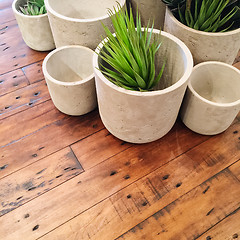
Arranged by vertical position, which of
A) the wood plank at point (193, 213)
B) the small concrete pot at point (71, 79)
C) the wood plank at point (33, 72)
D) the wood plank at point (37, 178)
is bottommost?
the wood plank at point (37, 178)

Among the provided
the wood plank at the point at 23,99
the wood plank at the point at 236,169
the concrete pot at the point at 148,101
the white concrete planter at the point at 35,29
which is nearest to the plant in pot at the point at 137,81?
the concrete pot at the point at 148,101

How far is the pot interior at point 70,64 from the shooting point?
1.29 m

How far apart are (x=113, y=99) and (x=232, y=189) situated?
0.63 metres

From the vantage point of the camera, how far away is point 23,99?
1.41 metres

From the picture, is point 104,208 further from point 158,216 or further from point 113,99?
point 113,99

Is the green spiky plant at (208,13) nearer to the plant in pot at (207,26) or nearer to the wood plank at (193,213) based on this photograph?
the plant in pot at (207,26)

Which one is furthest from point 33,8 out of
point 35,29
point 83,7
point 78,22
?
point 78,22

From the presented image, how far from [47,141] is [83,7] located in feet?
2.48

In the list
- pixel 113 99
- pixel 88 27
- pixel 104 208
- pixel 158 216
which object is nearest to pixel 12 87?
pixel 88 27

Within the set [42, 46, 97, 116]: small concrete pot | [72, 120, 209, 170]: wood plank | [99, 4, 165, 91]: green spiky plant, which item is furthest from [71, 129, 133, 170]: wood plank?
[99, 4, 165, 91]: green spiky plant

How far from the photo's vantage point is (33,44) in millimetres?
1585

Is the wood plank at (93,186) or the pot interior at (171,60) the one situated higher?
the pot interior at (171,60)

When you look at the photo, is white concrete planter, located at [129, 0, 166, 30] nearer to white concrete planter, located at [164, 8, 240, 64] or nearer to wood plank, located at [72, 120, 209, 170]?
white concrete planter, located at [164, 8, 240, 64]

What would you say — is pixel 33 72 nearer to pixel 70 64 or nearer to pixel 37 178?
pixel 70 64
